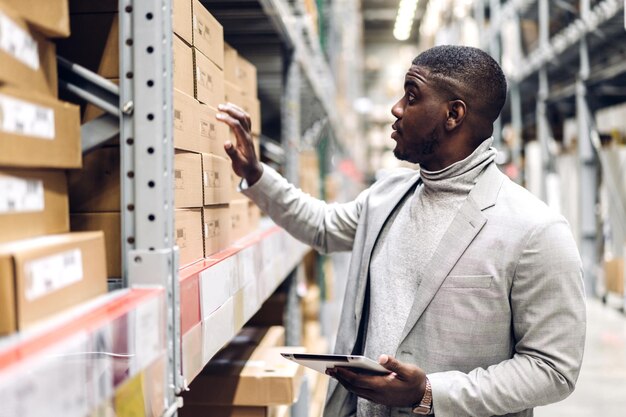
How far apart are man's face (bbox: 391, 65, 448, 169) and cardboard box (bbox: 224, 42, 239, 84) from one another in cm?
67

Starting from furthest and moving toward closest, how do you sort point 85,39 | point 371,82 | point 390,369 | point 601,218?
point 371,82 → point 601,218 → point 390,369 → point 85,39

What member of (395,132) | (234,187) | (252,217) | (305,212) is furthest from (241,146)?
(252,217)

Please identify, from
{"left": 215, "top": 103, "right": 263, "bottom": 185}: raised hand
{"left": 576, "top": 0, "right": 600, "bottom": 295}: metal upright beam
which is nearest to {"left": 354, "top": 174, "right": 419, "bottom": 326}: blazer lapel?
{"left": 215, "top": 103, "right": 263, "bottom": 185}: raised hand

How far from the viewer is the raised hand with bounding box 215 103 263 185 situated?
1.95 m

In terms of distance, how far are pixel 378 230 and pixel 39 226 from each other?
112 centimetres

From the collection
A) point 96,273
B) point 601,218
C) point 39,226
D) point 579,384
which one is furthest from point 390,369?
point 601,218

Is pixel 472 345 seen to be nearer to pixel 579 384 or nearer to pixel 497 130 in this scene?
pixel 579 384

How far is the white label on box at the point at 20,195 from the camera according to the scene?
0.94 meters

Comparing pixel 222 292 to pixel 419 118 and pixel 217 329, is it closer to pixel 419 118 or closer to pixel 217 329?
pixel 217 329

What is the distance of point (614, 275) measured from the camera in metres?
7.51

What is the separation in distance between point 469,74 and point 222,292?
2.94ft

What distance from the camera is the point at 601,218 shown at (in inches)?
361

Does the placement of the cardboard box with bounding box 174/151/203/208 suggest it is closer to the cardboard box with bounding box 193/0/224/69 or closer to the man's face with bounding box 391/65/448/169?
the cardboard box with bounding box 193/0/224/69

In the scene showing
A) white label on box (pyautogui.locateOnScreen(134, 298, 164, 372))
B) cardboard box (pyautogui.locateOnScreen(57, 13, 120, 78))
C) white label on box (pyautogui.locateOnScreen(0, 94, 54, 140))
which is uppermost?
cardboard box (pyautogui.locateOnScreen(57, 13, 120, 78))
